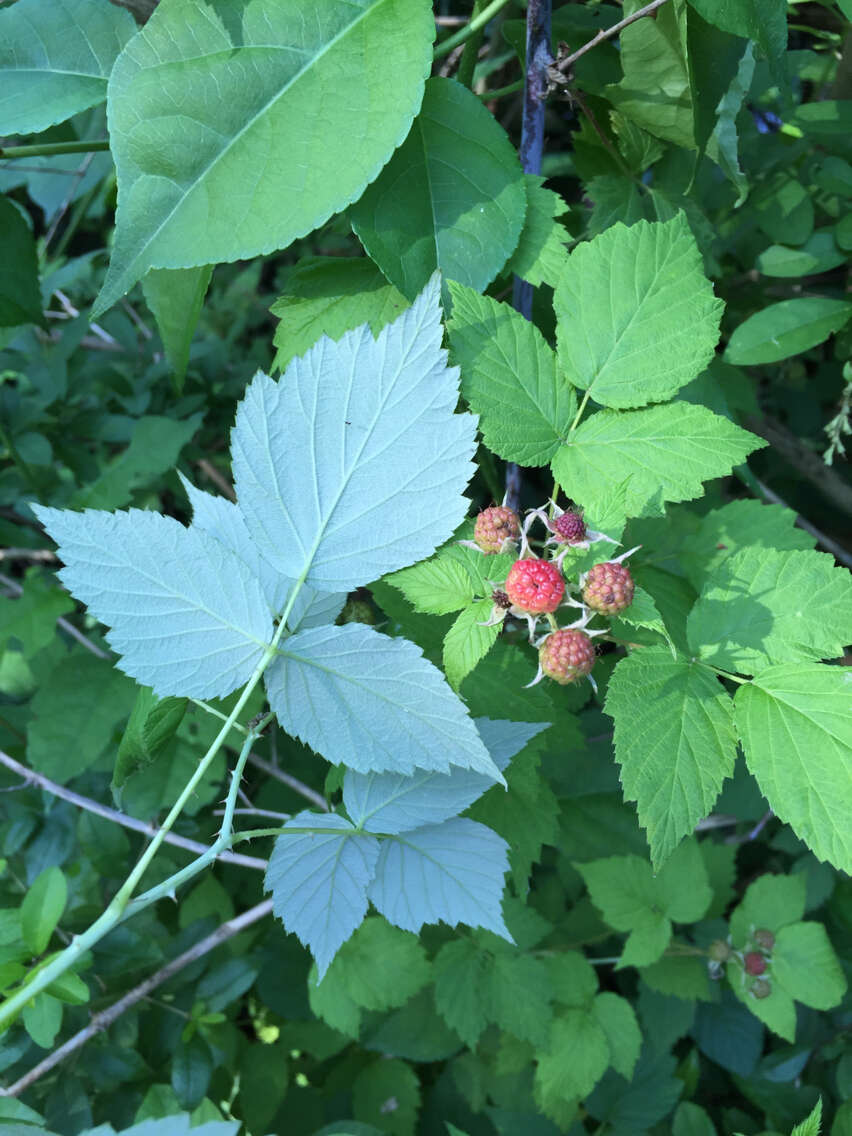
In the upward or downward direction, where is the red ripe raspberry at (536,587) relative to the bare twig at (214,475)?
upward

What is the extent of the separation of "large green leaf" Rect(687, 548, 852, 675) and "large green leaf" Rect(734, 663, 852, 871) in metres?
0.04

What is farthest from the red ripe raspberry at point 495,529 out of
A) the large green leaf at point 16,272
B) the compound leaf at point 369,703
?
the large green leaf at point 16,272

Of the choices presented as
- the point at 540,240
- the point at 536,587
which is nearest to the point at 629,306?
the point at 540,240

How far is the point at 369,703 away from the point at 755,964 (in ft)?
3.22

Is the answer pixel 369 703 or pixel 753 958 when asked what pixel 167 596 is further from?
pixel 753 958

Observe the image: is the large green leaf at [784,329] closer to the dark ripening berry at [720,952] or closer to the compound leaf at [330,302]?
the compound leaf at [330,302]

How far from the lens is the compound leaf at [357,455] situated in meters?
0.80

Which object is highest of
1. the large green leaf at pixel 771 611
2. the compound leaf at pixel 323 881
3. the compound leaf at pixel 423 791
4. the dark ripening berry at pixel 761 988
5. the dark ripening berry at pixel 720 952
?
the large green leaf at pixel 771 611

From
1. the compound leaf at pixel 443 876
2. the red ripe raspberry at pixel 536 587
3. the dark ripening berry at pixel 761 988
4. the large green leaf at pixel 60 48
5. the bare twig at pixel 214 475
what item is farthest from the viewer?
the bare twig at pixel 214 475

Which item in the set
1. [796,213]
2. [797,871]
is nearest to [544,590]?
[796,213]

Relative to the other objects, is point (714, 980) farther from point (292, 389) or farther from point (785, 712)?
point (292, 389)

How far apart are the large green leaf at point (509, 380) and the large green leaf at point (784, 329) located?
42cm

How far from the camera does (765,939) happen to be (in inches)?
55.2

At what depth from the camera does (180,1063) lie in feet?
4.08
